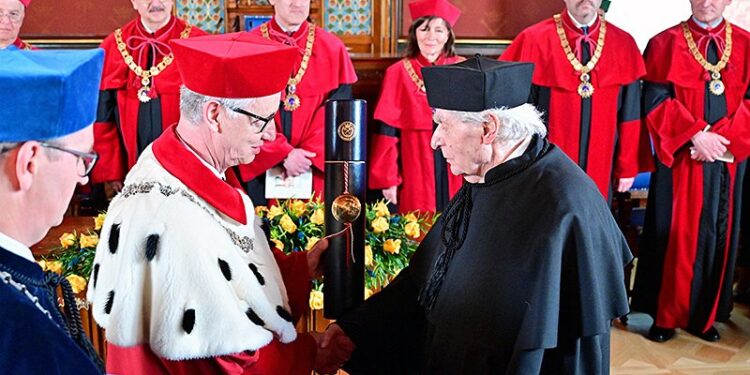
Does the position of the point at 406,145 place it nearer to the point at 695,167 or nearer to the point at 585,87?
the point at 585,87

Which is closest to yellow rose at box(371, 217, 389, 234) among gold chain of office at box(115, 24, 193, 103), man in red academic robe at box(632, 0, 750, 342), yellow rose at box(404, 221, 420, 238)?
yellow rose at box(404, 221, 420, 238)

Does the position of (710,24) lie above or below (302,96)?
above

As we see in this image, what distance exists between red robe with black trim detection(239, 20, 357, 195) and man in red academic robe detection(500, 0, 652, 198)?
112 cm

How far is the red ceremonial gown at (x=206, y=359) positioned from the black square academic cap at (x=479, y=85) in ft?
2.11

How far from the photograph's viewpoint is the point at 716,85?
4.40m

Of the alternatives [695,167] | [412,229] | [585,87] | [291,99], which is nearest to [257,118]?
[412,229]

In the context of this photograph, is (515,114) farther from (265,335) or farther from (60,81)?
(60,81)

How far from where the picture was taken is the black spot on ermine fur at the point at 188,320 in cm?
184

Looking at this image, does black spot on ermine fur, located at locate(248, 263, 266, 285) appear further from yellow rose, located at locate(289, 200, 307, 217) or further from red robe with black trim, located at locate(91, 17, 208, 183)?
red robe with black trim, located at locate(91, 17, 208, 183)

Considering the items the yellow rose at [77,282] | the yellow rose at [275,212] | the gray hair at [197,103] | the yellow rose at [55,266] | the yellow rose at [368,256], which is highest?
the gray hair at [197,103]

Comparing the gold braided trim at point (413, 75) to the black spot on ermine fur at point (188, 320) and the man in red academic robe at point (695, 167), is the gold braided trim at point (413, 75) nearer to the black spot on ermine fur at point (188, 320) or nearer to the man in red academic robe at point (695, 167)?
the man in red academic robe at point (695, 167)

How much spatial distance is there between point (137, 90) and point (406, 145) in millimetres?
1551

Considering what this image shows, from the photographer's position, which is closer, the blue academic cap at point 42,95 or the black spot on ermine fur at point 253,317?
the blue academic cap at point 42,95

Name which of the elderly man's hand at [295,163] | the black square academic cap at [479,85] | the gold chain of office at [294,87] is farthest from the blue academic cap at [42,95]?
the gold chain of office at [294,87]
